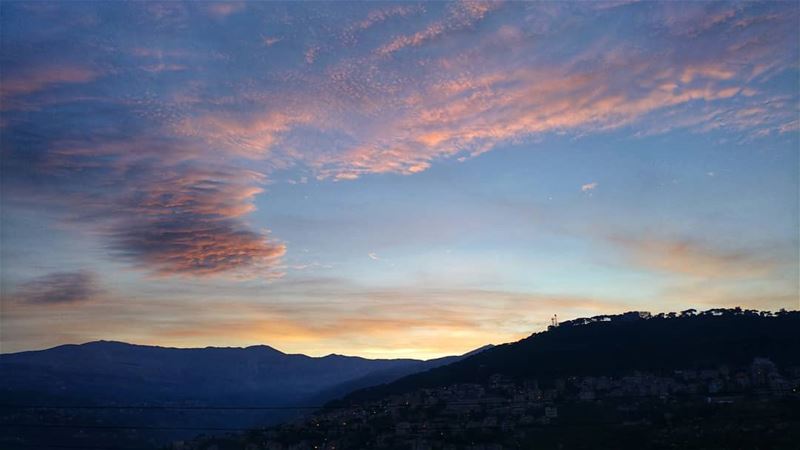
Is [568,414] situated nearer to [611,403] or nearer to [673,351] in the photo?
[611,403]

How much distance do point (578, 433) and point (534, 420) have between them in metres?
10.0

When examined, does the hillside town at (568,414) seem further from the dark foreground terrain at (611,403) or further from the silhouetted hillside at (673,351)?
the silhouetted hillside at (673,351)

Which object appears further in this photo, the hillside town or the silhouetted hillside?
the silhouetted hillside

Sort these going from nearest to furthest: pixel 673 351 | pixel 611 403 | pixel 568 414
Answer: pixel 568 414, pixel 611 403, pixel 673 351

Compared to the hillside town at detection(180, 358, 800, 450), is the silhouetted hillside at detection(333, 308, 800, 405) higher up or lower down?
higher up

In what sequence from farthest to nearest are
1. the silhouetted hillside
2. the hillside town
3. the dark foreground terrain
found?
the silhouetted hillside
the hillside town
the dark foreground terrain

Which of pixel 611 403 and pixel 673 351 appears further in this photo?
pixel 673 351

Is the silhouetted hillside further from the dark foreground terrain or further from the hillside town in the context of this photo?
the hillside town

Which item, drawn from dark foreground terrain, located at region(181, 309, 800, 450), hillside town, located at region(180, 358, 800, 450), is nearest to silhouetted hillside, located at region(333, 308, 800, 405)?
dark foreground terrain, located at region(181, 309, 800, 450)

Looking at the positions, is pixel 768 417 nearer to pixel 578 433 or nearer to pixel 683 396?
pixel 683 396

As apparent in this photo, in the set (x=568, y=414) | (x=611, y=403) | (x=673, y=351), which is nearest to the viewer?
(x=568, y=414)

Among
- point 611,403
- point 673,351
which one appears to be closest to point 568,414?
point 611,403

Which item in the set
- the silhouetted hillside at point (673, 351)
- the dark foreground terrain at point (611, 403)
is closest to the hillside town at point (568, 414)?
the dark foreground terrain at point (611, 403)

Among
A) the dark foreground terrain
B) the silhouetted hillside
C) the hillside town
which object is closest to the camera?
the dark foreground terrain
